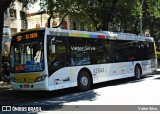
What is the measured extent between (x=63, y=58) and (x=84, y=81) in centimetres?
187

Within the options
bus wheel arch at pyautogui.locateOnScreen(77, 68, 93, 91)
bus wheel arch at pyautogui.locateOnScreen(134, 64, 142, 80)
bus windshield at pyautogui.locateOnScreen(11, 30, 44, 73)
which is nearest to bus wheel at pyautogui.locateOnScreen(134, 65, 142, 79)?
bus wheel arch at pyautogui.locateOnScreen(134, 64, 142, 80)

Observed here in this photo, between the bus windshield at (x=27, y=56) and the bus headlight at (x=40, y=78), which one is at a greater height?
→ the bus windshield at (x=27, y=56)

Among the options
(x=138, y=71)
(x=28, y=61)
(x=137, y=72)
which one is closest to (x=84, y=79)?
(x=28, y=61)

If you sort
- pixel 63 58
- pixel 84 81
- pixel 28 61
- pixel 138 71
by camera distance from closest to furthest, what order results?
1. pixel 28 61
2. pixel 63 58
3. pixel 84 81
4. pixel 138 71

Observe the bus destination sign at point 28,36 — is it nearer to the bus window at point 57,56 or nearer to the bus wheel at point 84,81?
the bus window at point 57,56

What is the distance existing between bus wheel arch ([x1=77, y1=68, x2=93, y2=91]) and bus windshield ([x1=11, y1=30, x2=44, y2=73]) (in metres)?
2.49

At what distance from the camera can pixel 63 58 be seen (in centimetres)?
1416

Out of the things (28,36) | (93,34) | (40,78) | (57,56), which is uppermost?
(93,34)

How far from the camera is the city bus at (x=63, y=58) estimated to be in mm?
13359

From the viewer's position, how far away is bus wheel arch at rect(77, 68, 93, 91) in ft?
49.9

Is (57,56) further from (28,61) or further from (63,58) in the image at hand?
(28,61)

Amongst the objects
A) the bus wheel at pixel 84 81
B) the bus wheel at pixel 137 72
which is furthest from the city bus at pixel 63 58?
the bus wheel at pixel 137 72

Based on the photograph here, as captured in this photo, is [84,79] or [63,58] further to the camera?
[84,79]

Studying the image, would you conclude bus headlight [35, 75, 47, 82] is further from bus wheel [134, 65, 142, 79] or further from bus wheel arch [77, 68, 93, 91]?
bus wheel [134, 65, 142, 79]
